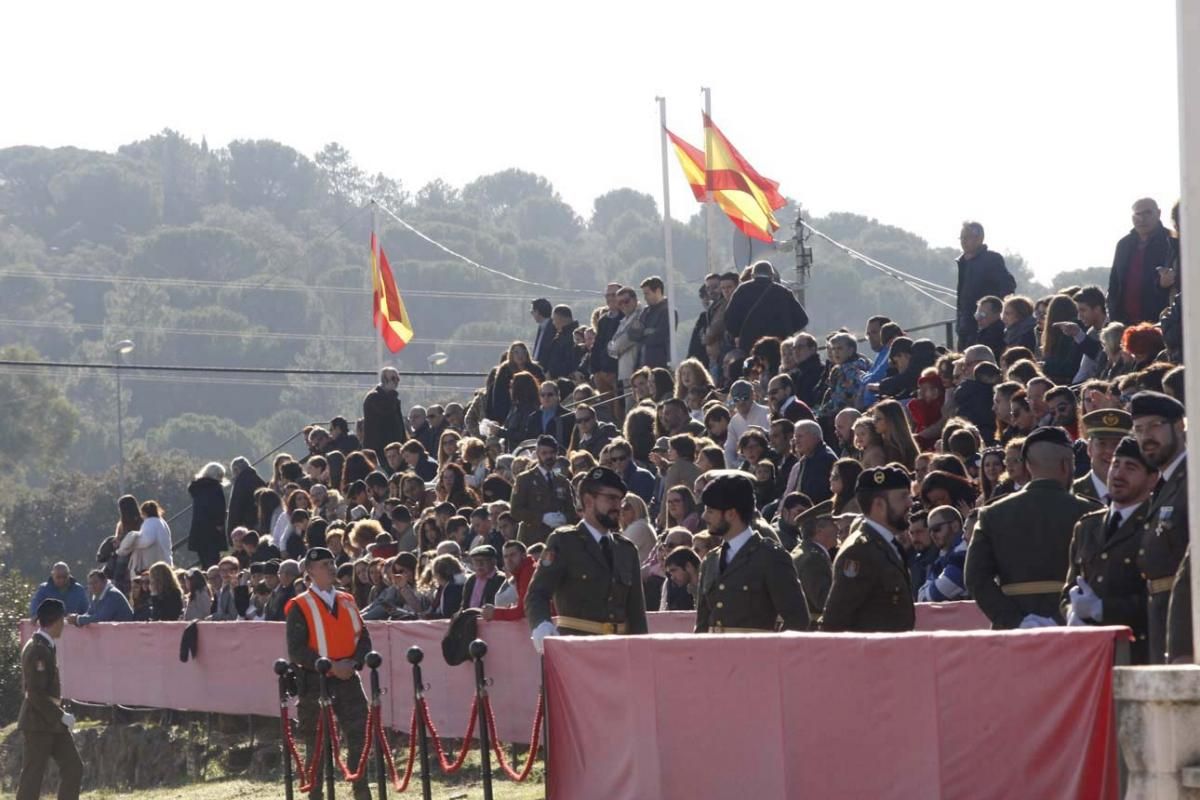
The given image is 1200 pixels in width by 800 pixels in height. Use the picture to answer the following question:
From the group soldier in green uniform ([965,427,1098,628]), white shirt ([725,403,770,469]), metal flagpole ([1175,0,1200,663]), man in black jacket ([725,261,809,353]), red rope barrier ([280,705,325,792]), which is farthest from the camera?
man in black jacket ([725,261,809,353])

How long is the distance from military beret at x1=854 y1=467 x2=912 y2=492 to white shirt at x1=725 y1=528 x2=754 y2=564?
0.75 m

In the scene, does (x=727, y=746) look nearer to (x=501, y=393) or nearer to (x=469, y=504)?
(x=469, y=504)

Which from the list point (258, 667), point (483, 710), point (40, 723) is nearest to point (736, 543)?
point (483, 710)

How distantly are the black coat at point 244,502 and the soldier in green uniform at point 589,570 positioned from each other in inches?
613

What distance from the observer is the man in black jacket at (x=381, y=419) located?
28.1 metres

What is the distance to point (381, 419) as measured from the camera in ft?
92.8

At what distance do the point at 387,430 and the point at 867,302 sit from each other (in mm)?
103467

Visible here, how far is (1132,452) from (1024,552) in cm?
113

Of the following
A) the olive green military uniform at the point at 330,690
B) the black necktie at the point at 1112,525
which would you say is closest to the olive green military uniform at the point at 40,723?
the olive green military uniform at the point at 330,690

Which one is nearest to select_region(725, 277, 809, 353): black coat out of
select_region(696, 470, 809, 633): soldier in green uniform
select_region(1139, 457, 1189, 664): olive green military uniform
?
select_region(696, 470, 809, 633): soldier in green uniform

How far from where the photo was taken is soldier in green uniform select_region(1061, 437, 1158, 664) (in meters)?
9.44

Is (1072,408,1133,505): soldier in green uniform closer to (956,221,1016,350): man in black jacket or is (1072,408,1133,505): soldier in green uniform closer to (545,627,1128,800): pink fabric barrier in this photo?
(545,627,1128,800): pink fabric barrier

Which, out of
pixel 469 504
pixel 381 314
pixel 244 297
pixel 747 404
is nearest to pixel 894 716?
pixel 747 404

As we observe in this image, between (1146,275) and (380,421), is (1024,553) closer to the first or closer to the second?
(1146,275)
